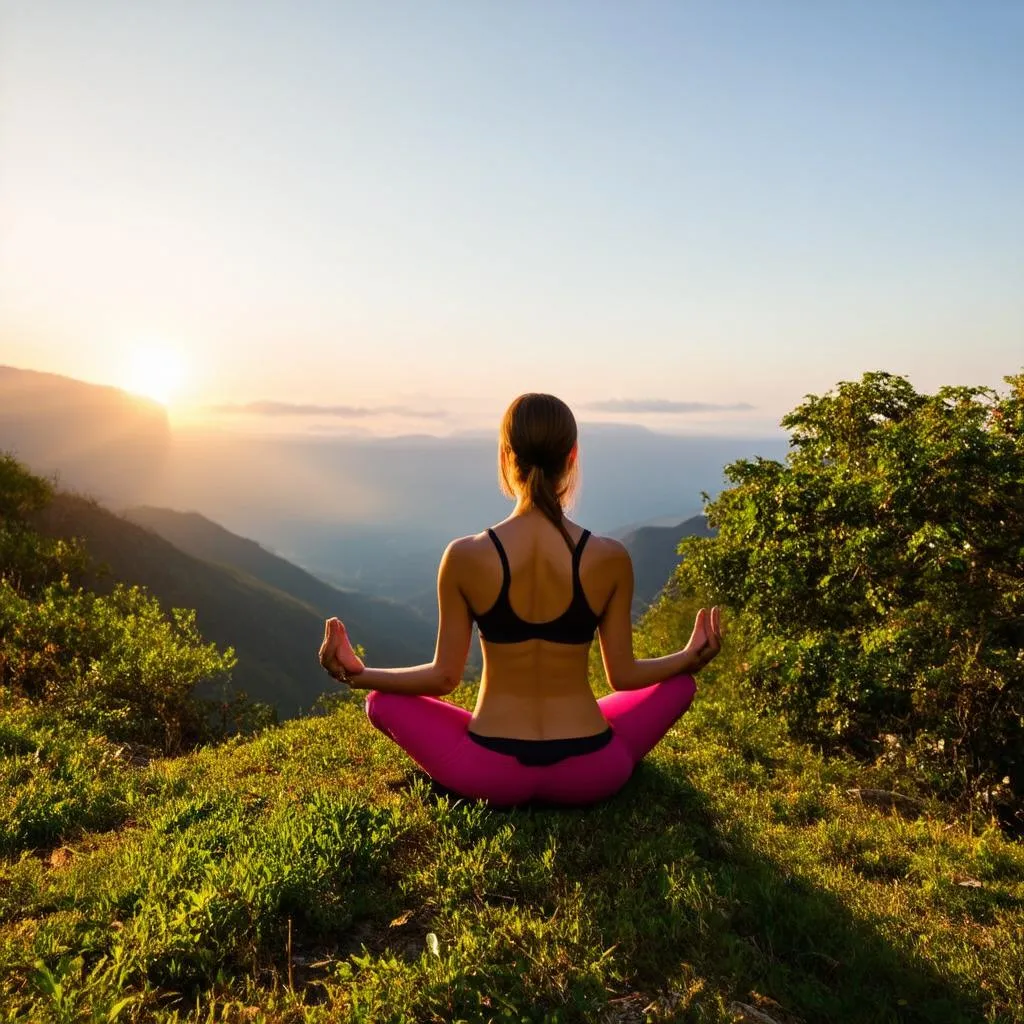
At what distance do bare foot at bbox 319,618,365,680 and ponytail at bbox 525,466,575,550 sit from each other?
144 cm

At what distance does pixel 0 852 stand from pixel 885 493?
10.4m

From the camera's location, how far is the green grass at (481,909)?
3057mm

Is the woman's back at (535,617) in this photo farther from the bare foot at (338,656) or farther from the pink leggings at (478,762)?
the bare foot at (338,656)

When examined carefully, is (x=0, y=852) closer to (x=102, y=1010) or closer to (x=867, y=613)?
(x=102, y=1010)

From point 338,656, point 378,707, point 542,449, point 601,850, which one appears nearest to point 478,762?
point 378,707

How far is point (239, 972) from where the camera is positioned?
328 cm

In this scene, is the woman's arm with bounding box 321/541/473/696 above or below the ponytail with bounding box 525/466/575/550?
below

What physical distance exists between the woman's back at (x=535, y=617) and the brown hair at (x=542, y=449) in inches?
5.6

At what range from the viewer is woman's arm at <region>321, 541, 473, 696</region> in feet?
14.1

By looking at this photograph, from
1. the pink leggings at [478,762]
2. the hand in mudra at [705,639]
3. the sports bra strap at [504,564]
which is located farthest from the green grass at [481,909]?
the sports bra strap at [504,564]

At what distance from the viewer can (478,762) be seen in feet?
15.1

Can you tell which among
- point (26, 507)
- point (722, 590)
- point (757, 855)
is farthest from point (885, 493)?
point (26, 507)

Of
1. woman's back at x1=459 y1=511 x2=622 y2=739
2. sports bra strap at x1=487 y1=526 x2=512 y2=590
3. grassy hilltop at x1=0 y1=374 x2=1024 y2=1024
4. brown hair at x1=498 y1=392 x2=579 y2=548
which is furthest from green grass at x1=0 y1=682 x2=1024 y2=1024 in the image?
brown hair at x1=498 y1=392 x2=579 y2=548

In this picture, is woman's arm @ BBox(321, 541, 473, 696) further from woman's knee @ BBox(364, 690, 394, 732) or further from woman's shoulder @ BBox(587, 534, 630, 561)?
woman's shoulder @ BBox(587, 534, 630, 561)
